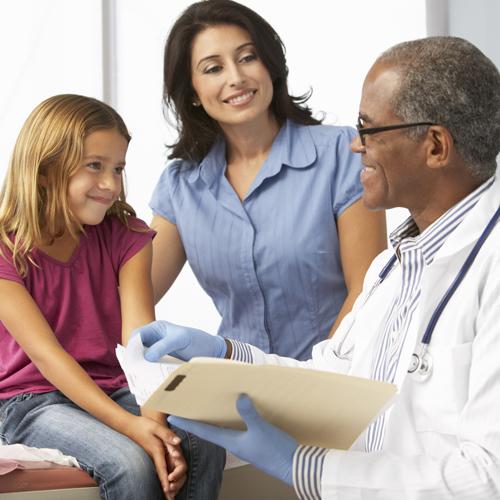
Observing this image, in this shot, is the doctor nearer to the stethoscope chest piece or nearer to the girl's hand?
the stethoscope chest piece

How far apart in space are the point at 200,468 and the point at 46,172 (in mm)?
785

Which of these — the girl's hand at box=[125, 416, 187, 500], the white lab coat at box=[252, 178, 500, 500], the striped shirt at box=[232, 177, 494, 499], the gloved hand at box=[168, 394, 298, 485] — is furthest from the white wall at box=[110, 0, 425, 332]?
the gloved hand at box=[168, 394, 298, 485]

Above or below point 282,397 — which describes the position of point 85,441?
below

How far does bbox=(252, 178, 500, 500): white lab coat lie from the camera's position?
1306 mm

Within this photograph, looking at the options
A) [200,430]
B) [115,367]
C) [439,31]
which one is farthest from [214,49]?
[439,31]

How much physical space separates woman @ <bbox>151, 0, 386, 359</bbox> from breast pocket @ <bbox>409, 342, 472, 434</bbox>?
99 centimetres

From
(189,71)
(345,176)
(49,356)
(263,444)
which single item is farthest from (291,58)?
(263,444)

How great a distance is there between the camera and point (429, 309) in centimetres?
147

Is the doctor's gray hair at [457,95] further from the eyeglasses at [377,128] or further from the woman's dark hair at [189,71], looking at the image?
the woman's dark hair at [189,71]

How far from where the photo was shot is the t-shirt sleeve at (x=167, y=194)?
263cm

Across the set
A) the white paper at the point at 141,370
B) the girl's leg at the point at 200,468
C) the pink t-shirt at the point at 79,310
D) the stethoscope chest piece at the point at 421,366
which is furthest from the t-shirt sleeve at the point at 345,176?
the stethoscope chest piece at the point at 421,366

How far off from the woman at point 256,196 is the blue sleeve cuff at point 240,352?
1.87 ft

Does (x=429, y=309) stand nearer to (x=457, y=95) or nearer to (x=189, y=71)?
(x=457, y=95)

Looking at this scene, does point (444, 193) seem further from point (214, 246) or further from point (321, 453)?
point (214, 246)
